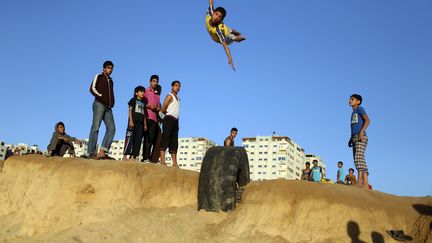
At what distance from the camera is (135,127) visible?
9.34 metres

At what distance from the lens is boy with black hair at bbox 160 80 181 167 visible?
912 centimetres

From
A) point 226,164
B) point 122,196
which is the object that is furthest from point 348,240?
point 122,196

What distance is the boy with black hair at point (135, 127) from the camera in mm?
9242

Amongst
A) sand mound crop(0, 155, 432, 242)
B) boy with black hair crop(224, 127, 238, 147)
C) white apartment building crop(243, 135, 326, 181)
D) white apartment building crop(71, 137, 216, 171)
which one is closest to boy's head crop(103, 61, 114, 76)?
sand mound crop(0, 155, 432, 242)

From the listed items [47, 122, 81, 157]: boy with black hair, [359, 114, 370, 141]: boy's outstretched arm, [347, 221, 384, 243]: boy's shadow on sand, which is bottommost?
[347, 221, 384, 243]: boy's shadow on sand

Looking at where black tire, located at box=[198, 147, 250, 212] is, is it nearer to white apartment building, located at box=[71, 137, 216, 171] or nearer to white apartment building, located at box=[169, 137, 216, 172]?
white apartment building, located at box=[71, 137, 216, 171]

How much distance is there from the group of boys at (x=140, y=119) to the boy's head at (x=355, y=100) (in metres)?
3.87

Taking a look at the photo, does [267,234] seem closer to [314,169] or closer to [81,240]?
[81,240]

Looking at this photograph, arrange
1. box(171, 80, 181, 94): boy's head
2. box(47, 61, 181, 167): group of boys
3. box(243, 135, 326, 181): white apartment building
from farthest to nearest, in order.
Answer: box(243, 135, 326, 181): white apartment building, box(171, 80, 181, 94): boy's head, box(47, 61, 181, 167): group of boys

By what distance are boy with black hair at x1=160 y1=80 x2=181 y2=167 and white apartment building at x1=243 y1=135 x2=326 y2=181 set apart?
460ft

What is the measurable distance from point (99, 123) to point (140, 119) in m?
0.98

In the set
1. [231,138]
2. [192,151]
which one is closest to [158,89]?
[231,138]

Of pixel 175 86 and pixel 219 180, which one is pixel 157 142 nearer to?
pixel 175 86

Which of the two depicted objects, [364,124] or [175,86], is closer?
[364,124]
